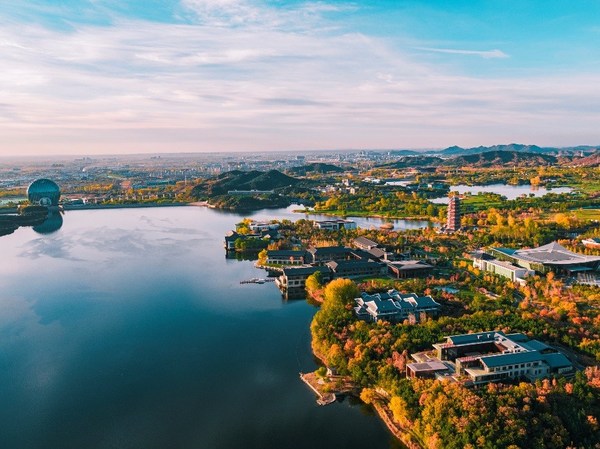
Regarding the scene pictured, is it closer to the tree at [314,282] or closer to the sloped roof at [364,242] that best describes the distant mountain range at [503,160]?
the sloped roof at [364,242]

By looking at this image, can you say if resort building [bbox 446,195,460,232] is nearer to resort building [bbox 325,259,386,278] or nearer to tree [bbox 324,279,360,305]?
resort building [bbox 325,259,386,278]

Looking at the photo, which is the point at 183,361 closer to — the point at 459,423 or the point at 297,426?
the point at 297,426

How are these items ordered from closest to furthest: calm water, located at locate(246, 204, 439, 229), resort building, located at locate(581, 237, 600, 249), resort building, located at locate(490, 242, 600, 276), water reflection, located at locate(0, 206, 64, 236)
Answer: resort building, located at locate(490, 242, 600, 276) → resort building, located at locate(581, 237, 600, 249) → calm water, located at locate(246, 204, 439, 229) → water reflection, located at locate(0, 206, 64, 236)

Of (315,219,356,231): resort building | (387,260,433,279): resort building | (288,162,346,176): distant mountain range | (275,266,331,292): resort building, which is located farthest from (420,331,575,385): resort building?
(288,162,346,176): distant mountain range

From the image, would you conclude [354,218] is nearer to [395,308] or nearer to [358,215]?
[358,215]

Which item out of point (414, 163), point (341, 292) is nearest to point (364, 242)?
point (341, 292)
